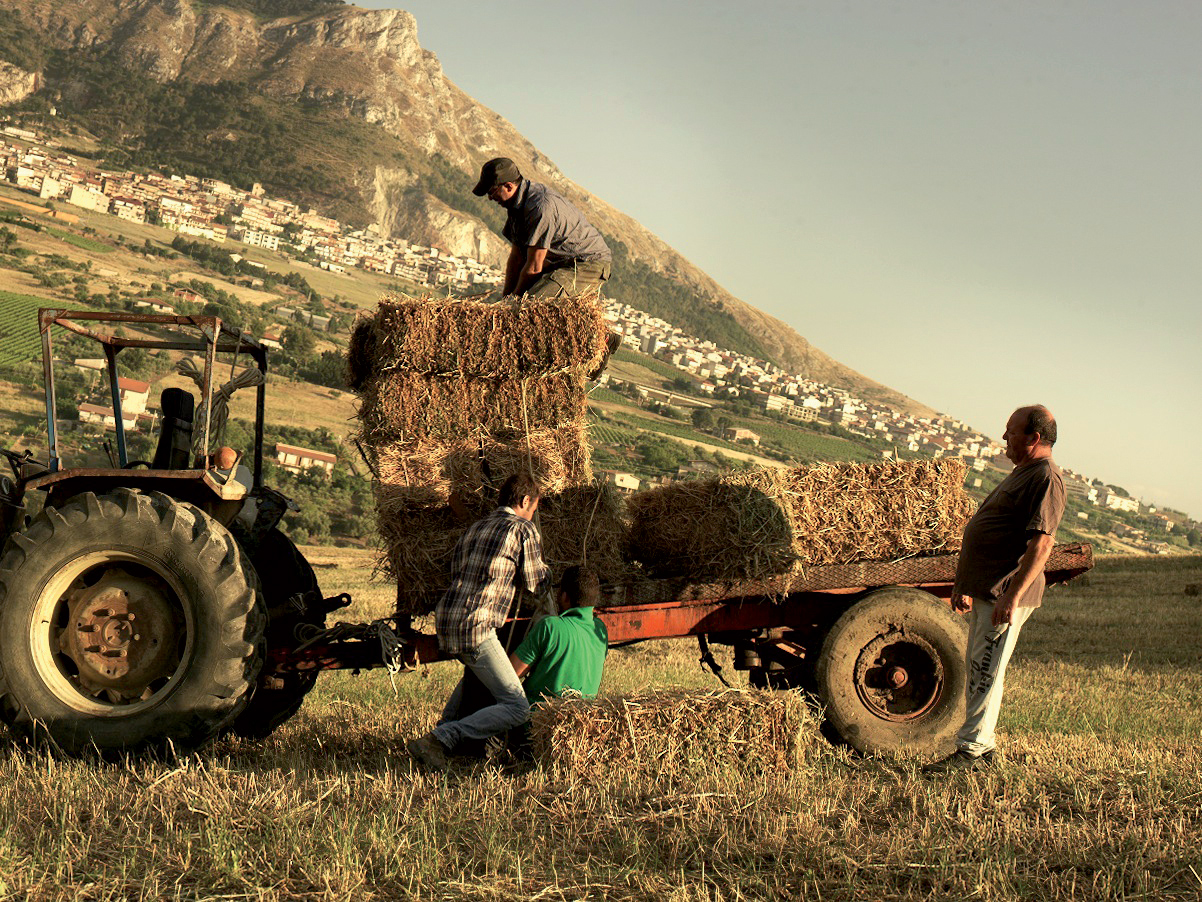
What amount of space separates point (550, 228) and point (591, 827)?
13.2ft

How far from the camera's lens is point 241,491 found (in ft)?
19.8

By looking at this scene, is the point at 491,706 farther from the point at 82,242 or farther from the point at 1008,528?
the point at 82,242

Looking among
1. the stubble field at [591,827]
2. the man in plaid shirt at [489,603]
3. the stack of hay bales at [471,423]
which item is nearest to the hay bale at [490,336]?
the stack of hay bales at [471,423]

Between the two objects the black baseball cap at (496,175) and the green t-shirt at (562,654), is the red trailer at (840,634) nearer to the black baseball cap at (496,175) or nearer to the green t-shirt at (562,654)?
the green t-shirt at (562,654)

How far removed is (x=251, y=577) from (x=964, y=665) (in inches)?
173

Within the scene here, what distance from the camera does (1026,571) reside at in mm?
5688

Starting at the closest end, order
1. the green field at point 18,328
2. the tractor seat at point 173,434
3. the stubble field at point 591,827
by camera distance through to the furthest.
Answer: the stubble field at point 591,827 → the tractor seat at point 173,434 → the green field at point 18,328

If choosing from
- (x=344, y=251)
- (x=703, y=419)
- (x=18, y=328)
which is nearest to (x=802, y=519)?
(x=18, y=328)

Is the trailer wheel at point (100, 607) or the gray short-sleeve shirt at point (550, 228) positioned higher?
the gray short-sleeve shirt at point (550, 228)

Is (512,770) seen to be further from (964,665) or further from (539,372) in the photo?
(964,665)

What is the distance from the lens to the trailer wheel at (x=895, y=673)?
6.46 m

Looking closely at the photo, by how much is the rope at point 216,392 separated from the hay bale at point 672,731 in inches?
102

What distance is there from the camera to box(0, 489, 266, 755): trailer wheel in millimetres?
5605

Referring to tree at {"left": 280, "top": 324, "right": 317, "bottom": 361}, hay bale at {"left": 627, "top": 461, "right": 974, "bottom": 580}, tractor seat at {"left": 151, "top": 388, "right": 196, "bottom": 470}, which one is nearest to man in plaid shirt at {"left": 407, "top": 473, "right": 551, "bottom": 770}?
hay bale at {"left": 627, "top": 461, "right": 974, "bottom": 580}
